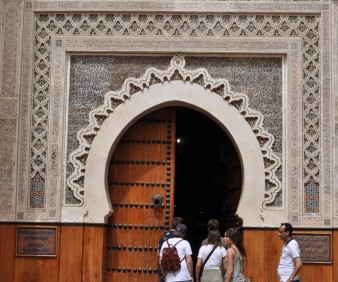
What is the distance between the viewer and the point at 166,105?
9844 millimetres

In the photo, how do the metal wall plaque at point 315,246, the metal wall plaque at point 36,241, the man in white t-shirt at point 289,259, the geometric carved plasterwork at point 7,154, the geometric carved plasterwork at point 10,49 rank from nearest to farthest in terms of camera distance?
the man in white t-shirt at point 289,259, the metal wall plaque at point 315,246, the metal wall plaque at point 36,241, the geometric carved plasterwork at point 7,154, the geometric carved plasterwork at point 10,49

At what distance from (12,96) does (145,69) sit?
1.54 metres

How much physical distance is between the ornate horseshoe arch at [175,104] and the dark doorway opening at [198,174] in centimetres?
282

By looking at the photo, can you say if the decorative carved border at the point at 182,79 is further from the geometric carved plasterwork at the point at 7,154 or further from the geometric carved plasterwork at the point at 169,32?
the geometric carved plasterwork at the point at 7,154

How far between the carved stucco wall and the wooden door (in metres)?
0.70

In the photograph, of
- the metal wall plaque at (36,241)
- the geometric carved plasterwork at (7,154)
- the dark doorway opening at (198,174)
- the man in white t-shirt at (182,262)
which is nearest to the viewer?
the man in white t-shirt at (182,262)

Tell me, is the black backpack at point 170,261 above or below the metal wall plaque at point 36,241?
below

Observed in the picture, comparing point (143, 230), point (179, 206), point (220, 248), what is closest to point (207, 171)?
point (179, 206)

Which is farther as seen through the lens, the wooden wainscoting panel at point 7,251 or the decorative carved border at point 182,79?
the decorative carved border at point 182,79

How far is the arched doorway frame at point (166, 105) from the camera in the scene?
950 cm

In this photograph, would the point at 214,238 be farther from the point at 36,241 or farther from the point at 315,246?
the point at 36,241

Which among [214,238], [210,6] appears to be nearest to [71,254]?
[214,238]

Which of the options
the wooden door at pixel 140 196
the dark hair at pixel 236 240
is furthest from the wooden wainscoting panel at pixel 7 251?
the dark hair at pixel 236 240

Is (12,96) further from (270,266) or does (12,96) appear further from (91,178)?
(270,266)
